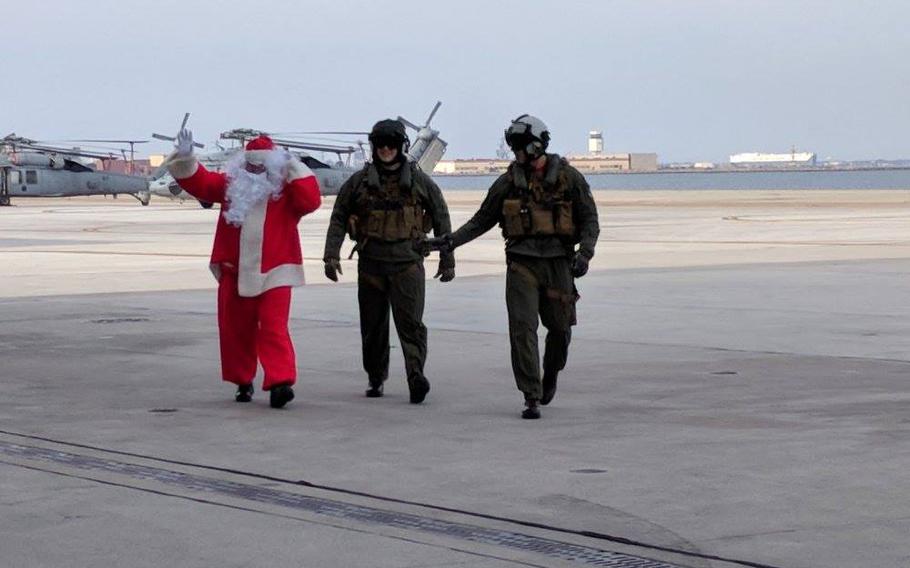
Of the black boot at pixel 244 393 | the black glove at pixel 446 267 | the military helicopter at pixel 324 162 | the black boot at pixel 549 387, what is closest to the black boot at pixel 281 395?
the black boot at pixel 244 393

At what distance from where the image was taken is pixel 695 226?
4272cm

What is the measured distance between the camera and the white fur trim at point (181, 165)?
11289mm

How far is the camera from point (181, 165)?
37.2ft

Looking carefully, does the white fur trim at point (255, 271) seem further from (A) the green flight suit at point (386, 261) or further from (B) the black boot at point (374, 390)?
(B) the black boot at point (374, 390)

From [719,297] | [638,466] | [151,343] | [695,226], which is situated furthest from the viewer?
[695,226]

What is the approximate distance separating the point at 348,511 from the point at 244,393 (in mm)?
3970

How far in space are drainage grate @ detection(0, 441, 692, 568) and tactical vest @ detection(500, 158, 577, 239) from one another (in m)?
3.13

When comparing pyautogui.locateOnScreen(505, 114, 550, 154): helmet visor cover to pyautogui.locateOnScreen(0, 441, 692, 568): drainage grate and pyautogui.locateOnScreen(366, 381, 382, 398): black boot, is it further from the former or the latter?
pyautogui.locateOnScreen(0, 441, 692, 568): drainage grate

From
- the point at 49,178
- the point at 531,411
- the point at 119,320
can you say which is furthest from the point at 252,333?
the point at 49,178

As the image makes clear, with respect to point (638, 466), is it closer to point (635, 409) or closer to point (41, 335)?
point (635, 409)

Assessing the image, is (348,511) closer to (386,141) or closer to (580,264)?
(580,264)

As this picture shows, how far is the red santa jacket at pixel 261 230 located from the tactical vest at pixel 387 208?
31 centimetres

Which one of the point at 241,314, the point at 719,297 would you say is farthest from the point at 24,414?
the point at 719,297

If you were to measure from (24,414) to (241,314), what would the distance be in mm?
1696
